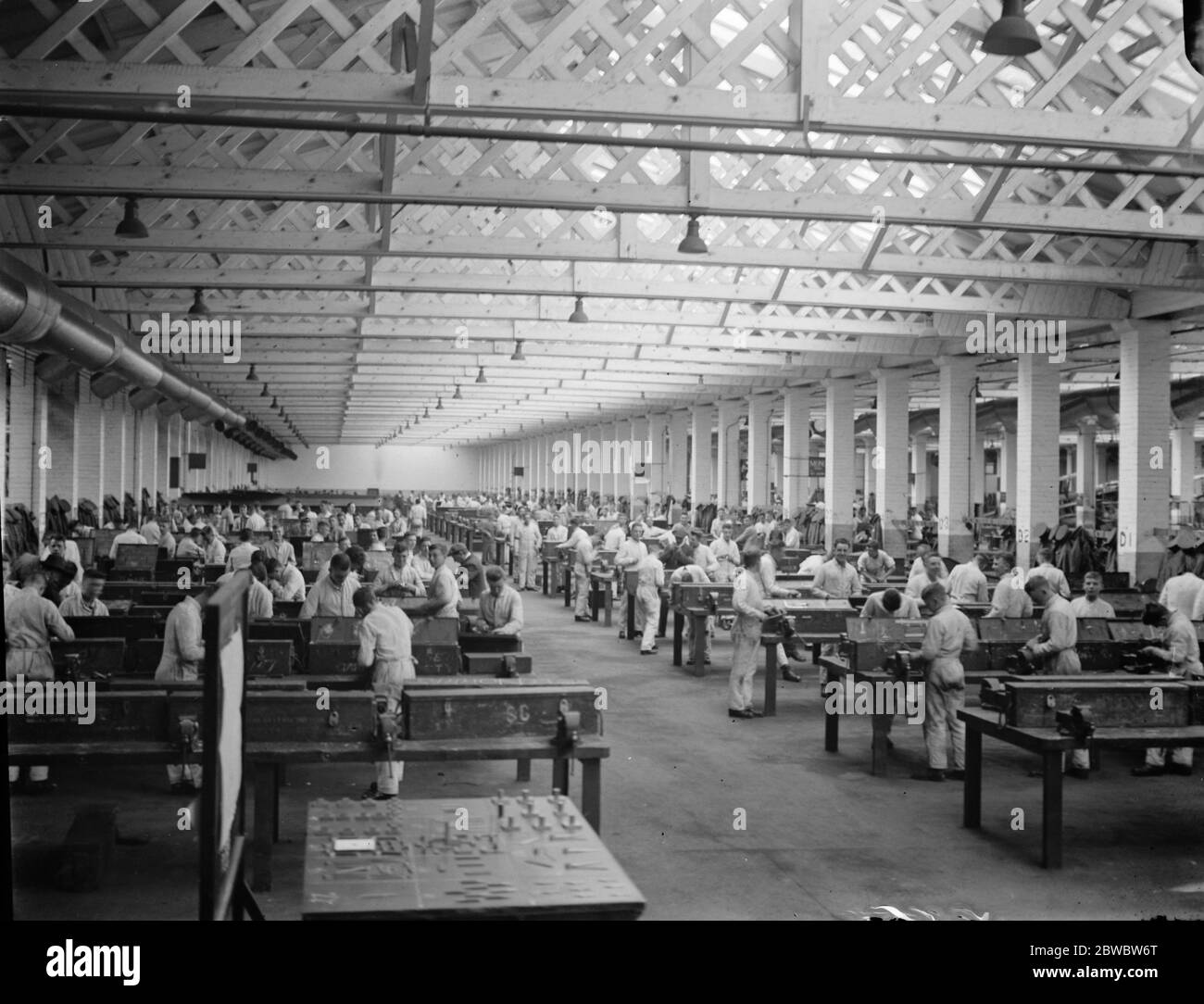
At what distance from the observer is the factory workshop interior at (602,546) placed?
7082 millimetres

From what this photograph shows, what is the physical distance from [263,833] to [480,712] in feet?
4.80

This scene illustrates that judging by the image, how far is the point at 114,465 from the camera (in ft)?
90.4

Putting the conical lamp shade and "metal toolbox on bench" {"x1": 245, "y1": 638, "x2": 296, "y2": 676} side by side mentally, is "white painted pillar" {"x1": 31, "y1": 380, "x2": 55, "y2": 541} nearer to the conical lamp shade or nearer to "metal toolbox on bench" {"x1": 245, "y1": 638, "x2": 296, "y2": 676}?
"metal toolbox on bench" {"x1": 245, "y1": 638, "x2": 296, "y2": 676}

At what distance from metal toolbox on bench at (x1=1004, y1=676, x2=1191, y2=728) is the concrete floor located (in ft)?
2.75

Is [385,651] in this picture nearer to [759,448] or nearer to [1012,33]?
[1012,33]

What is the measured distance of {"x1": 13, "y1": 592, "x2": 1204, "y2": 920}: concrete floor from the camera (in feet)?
22.8

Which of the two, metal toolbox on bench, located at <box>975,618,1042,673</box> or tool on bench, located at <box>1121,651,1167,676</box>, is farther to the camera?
metal toolbox on bench, located at <box>975,618,1042,673</box>

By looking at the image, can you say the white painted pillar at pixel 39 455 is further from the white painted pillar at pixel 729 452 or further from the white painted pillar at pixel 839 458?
the white painted pillar at pixel 729 452

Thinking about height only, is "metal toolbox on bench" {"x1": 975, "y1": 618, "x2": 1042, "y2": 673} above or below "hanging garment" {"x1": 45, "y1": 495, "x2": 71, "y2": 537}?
below

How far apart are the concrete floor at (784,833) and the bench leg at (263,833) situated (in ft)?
0.43

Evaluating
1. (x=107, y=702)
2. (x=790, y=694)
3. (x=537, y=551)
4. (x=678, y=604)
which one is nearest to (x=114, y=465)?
(x=537, y=551)

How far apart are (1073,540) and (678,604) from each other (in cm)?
802

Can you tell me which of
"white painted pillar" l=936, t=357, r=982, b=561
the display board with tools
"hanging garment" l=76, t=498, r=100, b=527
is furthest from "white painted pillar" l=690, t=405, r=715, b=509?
the display board with tools
